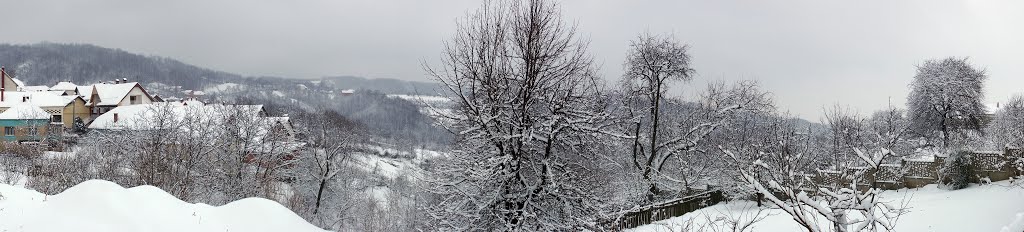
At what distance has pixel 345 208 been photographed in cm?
3475

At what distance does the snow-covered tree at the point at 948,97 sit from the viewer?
32375 millimetres

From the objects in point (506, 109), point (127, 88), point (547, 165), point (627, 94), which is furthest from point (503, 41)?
point (127, 88)

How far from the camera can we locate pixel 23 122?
46625 millimetres

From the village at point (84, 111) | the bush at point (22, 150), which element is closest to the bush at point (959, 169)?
the village at point (84, 111)

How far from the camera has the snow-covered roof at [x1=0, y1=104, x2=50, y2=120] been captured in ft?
154

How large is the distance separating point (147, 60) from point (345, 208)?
177 meters

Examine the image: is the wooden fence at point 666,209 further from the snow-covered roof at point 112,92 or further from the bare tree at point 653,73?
the snow-covered roof at point 112,92

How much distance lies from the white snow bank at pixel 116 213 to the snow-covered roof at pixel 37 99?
178ft

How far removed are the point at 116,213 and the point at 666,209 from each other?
14738mm

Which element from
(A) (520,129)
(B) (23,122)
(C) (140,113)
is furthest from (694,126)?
Result: (B) (23,122)

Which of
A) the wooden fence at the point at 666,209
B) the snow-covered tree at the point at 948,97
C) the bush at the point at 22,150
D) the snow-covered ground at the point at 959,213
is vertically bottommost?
the bush at the point at 22,150

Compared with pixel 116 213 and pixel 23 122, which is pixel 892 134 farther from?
pixel 23 122

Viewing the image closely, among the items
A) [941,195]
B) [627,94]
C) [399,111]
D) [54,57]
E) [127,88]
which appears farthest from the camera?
[399,111]

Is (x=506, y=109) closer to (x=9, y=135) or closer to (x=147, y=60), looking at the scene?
(x=9, y=135)
